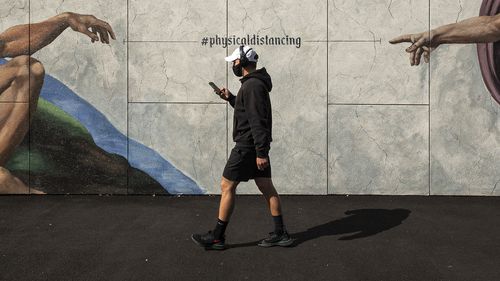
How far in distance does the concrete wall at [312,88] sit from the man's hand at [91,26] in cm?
9

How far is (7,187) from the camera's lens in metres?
6.88

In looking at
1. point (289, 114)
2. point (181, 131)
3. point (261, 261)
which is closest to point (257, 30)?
point (289, 114)

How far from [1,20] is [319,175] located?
465cm

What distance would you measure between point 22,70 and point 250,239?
13.0 feet

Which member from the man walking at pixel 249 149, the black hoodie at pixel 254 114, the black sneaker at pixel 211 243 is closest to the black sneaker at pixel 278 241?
the man walking at pixel 249 149

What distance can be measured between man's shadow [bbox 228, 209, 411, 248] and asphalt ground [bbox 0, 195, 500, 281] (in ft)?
0.03

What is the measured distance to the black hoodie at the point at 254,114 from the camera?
453 cm

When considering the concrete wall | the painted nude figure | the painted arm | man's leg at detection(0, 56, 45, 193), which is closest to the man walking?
the concrete wall

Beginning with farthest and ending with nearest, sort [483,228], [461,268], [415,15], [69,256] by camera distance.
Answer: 1. [415,15]
2. [483,228]
3. [69,256]
4. [461,268]

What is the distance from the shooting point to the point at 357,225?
17.9ft

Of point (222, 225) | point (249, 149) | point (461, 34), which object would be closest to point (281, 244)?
point (222, 225)

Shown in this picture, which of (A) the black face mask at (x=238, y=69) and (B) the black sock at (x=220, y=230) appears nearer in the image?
(B) the black sock at (x=220, y=230)

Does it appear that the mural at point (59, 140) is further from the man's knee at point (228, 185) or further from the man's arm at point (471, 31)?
the man's arm at point (471, 31)

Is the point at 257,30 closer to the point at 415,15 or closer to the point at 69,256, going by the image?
the point at 415,15
